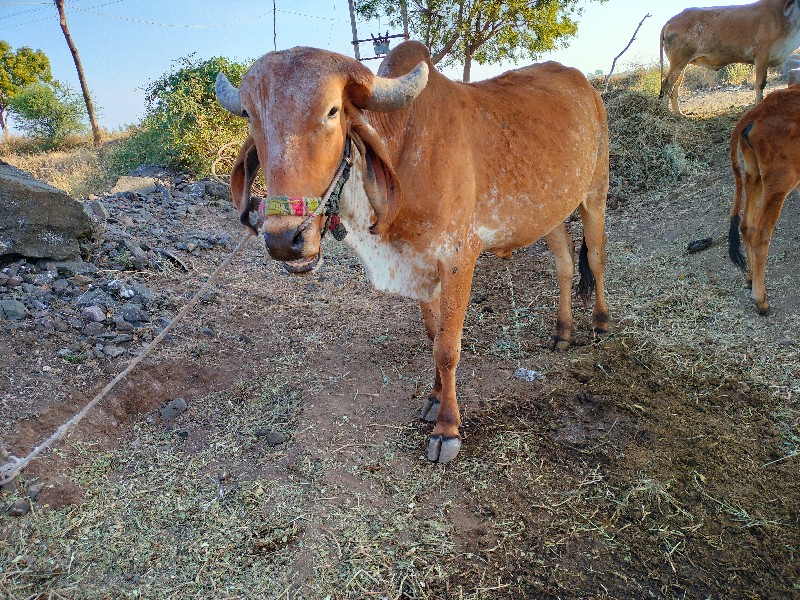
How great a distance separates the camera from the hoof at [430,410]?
3.96 metres

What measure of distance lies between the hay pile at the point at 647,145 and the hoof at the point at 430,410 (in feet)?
19.1

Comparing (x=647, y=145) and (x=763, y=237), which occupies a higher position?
(x=763, y=237)

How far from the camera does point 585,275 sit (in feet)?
17.1

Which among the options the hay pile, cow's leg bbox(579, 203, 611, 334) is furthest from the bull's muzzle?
the hay pile

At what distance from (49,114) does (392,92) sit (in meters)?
26.7

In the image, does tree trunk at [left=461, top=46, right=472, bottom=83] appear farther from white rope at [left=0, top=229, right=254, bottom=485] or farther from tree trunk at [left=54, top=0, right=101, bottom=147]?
tree trunk at [left=54, top=0, right=101, bottom=147]

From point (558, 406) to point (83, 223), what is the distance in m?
5.03

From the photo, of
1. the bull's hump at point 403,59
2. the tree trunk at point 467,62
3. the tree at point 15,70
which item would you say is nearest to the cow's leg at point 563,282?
the bull's hump at point 403,59

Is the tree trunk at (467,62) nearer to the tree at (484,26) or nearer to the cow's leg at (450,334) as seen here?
the tree at (484,26)

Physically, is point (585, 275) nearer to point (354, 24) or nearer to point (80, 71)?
point (354, 24)

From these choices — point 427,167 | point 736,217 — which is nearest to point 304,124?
point 427,167

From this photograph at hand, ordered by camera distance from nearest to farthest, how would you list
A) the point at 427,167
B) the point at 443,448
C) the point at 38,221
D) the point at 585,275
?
the point at 427,167 < the point at 443,448 < the point at 585,275 < the point at 38,221

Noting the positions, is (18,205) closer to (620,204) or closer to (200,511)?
(200,511)

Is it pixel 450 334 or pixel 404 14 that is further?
pixel 404 14
